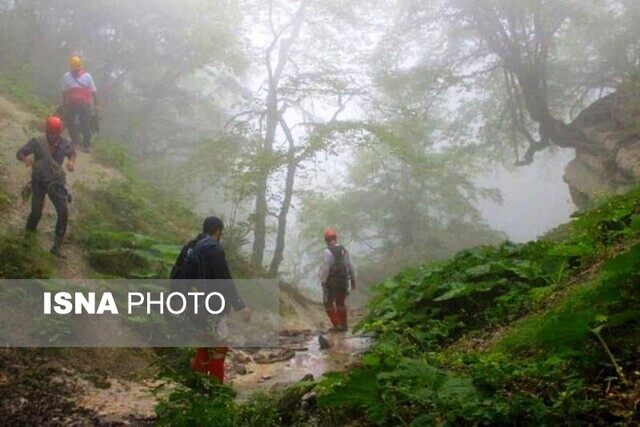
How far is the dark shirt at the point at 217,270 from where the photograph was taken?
534cm

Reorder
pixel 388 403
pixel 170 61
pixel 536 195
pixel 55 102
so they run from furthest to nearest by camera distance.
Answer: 1. pixel 536 195
2. pixel 170 61
3. pixel 55 102
4. pixel 388 403

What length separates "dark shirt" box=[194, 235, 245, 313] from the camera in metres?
5.34

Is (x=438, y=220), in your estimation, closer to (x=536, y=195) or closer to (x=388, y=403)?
(x=388, y=403)

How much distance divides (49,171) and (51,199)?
18.7 inches

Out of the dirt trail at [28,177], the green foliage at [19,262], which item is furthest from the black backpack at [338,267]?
the green foliage at [19,262]

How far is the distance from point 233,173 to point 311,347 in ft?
23.4

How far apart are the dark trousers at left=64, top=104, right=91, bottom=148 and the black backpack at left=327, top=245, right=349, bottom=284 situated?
7734 mm

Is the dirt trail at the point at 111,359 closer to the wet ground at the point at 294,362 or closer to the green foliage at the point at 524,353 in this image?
the wet ground at the point at 294,362

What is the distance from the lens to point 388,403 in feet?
9.82

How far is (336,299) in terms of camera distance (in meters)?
10.7

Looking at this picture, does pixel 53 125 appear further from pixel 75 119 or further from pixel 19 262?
pixel 75 119

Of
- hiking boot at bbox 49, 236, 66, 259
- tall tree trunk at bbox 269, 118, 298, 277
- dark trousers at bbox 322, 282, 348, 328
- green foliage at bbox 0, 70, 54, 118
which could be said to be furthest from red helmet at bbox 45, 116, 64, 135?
tall tree trunk at bbox 269, 118, 298, 277

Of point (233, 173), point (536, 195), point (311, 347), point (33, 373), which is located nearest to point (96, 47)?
point (233, 173)

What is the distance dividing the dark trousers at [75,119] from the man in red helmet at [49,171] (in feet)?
17.6
